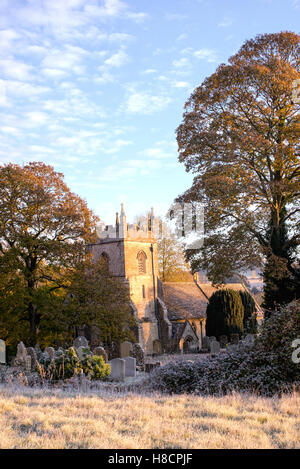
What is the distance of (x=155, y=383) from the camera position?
Answer: 12188 mm

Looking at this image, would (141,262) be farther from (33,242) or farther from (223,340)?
(33,242)

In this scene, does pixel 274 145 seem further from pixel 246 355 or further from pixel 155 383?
pixel 155 383

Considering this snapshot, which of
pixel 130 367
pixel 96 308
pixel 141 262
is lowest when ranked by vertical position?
pixel 130 367

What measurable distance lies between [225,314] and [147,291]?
7230 millimetres

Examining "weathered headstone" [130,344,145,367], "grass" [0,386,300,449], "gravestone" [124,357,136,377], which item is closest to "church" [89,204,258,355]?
"weathered headstone" [130,344,145,367]

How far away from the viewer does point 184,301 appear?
42.1 m

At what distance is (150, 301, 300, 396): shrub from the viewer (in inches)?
426

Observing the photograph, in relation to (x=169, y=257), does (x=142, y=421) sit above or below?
below

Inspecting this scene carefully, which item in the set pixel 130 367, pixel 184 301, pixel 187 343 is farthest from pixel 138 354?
pixel 184 301

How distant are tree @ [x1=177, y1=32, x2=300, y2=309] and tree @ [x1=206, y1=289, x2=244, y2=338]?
12.8 meters

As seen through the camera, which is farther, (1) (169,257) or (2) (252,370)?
(1) (169,257)

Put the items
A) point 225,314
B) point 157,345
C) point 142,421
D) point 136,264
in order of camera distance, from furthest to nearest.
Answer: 1. point 136,264
2. point 157,345
3. point 225,314
4. point 142,421

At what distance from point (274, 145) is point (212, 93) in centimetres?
415
